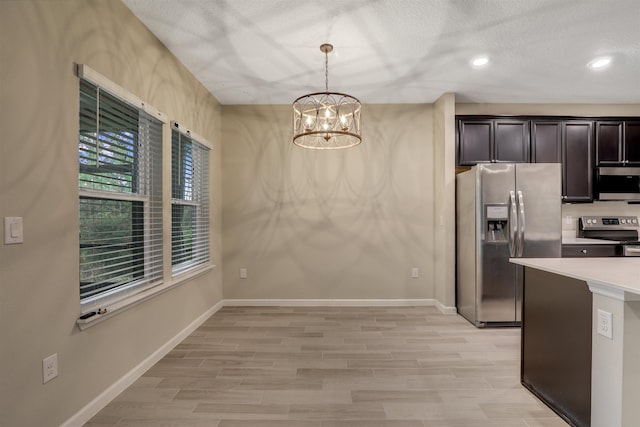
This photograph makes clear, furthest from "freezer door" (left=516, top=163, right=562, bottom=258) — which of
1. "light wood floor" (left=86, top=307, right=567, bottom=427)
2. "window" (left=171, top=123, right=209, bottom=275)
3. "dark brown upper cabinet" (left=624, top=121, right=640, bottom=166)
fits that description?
"window" (left=171, top=123, right=209, bottom=275)

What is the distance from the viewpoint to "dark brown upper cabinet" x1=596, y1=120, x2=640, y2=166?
4.01 meters

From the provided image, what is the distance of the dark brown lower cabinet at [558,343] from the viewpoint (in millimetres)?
1704

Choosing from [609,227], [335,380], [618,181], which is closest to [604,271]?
[335,380]

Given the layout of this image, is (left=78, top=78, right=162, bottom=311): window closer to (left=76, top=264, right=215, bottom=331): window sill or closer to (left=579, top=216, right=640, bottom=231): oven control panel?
(left=76, top=264, right=215, bottom=331): window sill

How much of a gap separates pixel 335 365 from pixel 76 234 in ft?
6.59

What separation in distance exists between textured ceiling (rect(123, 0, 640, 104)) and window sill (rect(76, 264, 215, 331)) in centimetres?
204

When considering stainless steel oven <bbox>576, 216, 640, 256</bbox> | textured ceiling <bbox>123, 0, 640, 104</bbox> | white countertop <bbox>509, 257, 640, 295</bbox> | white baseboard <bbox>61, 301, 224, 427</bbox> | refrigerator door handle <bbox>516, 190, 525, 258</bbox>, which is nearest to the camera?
white countertop <bbox>509, 257, 640, 295</bbox>

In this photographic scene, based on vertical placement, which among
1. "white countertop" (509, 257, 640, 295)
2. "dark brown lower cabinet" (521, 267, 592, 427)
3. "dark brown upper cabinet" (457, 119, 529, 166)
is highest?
"dark brown upper cabinet" (457, 119, 529, 166)

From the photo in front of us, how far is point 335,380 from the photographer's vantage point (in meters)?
2.34

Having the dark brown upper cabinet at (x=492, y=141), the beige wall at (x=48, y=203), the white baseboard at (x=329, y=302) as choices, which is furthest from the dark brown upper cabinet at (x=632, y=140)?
the beige wall at (x=48, y=203)

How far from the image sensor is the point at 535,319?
2105 millimetres

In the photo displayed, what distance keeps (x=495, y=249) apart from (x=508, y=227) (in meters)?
0.27

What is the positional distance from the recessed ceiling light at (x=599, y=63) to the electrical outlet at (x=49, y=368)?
15.4 ft

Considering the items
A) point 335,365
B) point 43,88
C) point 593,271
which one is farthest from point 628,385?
point 43,88
